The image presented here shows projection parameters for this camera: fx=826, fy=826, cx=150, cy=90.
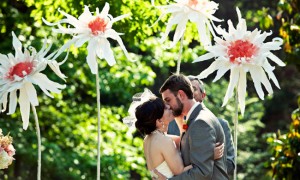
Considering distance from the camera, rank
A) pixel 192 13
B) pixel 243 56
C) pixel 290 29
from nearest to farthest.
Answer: pixel 243 56
pixel 192 13
pixel 290 29

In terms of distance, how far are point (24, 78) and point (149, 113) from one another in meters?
0.74

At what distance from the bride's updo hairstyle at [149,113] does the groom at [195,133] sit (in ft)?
0.41

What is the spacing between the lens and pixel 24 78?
4680mm

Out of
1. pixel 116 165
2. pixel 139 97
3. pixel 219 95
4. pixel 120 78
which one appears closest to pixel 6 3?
pixel 120 78

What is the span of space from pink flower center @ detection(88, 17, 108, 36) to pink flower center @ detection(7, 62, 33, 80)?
1.34ft

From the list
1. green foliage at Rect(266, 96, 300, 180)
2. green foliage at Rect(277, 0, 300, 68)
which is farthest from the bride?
green foliage at Rect(277, 0, 300, 68)

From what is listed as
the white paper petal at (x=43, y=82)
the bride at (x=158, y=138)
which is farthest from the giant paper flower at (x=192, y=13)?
the white paper petal at (x=43, y=82)

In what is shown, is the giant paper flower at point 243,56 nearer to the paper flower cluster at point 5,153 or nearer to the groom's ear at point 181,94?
the groom's ear at point 181,94

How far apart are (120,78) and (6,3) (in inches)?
69.7

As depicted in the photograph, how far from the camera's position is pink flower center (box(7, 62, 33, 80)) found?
4.71m

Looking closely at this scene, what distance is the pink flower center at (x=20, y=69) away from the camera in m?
4.71

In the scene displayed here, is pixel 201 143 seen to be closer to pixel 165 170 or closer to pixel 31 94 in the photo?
pixel 165 170

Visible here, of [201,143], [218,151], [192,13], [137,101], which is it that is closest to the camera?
[201,143]

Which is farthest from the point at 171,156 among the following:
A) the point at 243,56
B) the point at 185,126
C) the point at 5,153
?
the point at 5,153
